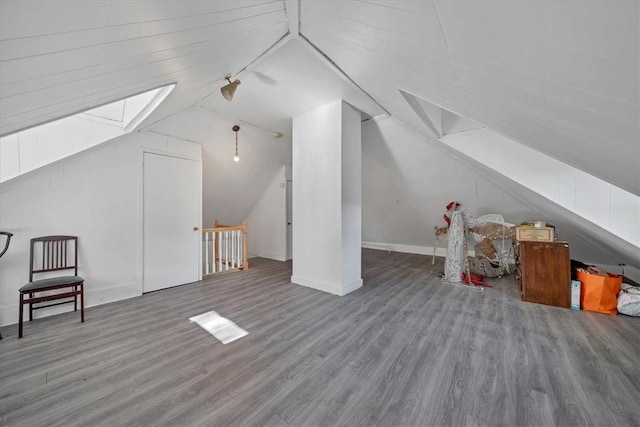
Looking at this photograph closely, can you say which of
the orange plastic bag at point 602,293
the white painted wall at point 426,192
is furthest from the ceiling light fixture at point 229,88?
the orange plastic bag at point 602,293

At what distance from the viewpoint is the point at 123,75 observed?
1.56 meters

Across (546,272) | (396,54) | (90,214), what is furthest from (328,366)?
(90,214)

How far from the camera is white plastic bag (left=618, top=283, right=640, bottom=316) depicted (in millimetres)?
2631

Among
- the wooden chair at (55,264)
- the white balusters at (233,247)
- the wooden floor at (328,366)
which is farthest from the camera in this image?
the white balusters at (233,247)

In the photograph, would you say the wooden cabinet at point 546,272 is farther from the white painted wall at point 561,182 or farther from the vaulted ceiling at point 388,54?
the vaulted ceiling at point 388,54

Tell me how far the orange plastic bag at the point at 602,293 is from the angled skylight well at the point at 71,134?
17.1 feet

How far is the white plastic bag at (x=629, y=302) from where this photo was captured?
2.63m

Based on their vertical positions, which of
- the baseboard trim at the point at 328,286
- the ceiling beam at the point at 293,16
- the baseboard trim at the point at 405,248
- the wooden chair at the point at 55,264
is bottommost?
the baseboard trim at the point at 328,286

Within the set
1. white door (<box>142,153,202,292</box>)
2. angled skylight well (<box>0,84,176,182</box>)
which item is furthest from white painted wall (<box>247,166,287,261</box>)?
angled skylight well (<box>0,84,176,182</box>)

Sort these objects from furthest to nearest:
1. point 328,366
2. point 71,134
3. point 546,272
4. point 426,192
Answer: point 426,192 < point 546,272 < point 71,134 < point 328,366

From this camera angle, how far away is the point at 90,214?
3070mm

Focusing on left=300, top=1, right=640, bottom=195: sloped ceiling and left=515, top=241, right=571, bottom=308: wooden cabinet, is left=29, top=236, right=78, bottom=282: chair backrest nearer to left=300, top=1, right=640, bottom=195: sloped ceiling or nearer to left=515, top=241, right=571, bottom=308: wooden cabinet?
left=300, top=1, right=640, bottom=195: sloped ceiling

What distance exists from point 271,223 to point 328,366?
451 cm

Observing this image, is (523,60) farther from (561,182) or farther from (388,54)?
(561,182)
